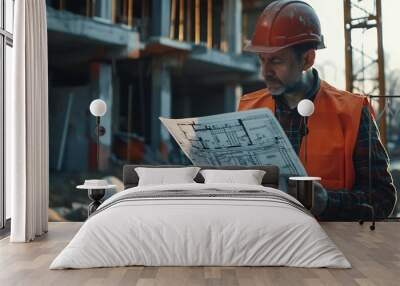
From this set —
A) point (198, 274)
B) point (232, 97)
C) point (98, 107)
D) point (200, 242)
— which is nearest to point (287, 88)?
point (232, 97)

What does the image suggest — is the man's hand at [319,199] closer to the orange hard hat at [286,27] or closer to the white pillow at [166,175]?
the white pillow at [166,175]

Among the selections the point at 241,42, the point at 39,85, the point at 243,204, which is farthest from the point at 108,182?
the point at 243,204

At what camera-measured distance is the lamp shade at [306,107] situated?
5.89 metres

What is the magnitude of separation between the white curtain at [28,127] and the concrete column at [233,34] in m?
2.12

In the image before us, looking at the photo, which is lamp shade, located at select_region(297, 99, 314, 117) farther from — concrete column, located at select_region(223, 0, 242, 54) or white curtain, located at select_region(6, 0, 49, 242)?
white curtain, located at select_region(6, 0, 49, 242)

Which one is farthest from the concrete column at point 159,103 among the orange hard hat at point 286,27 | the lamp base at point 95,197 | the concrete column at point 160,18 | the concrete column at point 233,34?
the orange hard hat at point 286,27

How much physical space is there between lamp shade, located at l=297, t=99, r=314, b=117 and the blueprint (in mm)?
381

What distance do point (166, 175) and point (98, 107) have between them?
1063mm

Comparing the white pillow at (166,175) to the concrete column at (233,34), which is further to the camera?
the concrete column at (233,34)

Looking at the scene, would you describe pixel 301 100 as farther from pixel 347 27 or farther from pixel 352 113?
pixel 347 27

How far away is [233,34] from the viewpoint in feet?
21.0

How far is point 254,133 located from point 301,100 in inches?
25.8

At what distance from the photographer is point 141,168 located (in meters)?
5.92

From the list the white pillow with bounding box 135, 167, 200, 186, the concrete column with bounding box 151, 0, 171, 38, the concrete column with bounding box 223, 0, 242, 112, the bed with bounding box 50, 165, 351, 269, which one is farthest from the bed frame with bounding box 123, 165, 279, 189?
the bed with bounding box 50, 165, 351, 269
